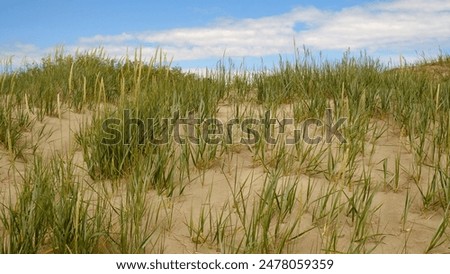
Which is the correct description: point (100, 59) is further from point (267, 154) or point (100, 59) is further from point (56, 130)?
point (267, 154)

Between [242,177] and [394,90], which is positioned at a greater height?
[394,90]

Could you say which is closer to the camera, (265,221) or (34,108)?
(265,221)

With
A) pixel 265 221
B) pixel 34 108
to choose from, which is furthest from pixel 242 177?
pixel 34 108

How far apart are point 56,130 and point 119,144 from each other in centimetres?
124

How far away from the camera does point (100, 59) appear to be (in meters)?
A: 7.21

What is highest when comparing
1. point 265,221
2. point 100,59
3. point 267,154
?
point 100,59
